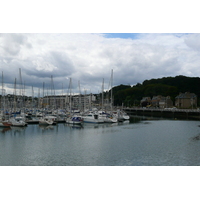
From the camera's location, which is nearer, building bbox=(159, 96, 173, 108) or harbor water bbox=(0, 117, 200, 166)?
harbor water bbox=(0, 117, 200, 166)

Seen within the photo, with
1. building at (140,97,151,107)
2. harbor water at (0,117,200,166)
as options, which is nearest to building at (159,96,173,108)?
building at (140,97,151,107)

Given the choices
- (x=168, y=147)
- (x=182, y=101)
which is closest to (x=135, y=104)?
(x=182, y=101)

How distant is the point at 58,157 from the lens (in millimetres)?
18453

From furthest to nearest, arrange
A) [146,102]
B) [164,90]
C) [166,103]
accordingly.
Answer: [164,90], [146,102], [166,103]

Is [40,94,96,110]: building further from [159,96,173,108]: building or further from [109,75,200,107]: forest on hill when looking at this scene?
[159,96,173,108]: building

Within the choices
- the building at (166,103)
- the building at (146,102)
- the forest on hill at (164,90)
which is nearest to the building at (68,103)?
the forest on hill at (164,90)

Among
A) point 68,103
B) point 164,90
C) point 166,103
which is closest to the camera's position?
point 166,103

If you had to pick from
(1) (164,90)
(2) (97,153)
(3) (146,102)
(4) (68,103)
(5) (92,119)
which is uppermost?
(1) (164,90)

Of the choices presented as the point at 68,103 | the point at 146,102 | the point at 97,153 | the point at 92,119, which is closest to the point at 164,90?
the point at 146,102

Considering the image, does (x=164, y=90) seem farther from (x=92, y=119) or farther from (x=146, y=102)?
(x=92, y=119)

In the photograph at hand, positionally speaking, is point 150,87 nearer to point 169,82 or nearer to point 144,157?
point 169,82

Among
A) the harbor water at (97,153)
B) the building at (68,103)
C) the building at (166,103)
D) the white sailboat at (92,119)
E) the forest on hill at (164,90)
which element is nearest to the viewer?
the harbor water at (97,153)

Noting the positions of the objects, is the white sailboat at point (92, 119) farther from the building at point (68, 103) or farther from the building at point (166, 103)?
the building at point (166, 103)
